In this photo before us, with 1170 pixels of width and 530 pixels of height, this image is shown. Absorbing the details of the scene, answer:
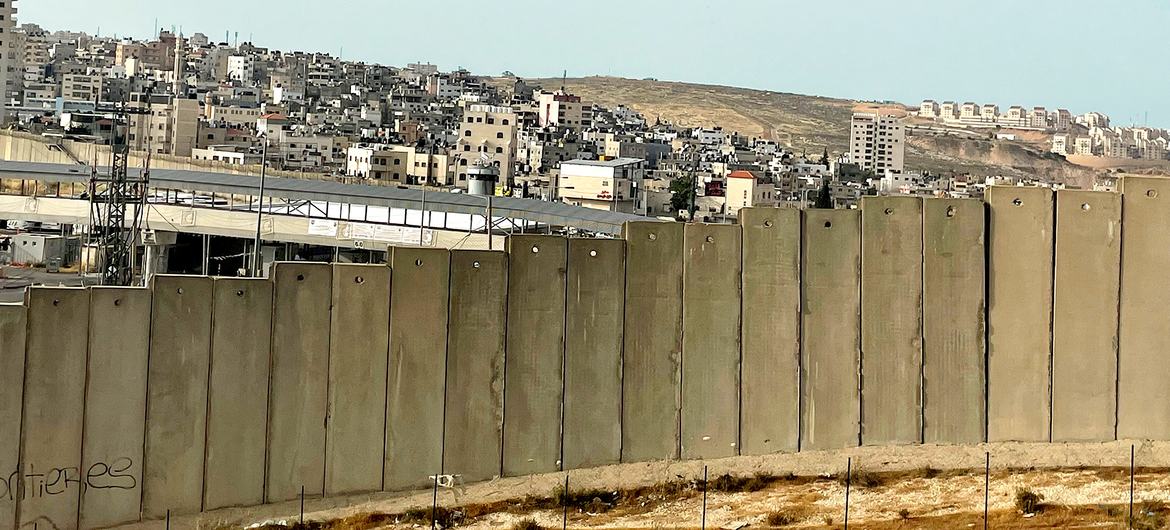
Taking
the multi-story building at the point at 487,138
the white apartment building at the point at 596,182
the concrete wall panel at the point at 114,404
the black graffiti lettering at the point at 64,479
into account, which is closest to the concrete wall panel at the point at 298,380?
the concrete wall panel at the point at 114,404

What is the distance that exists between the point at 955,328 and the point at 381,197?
72.5 feet

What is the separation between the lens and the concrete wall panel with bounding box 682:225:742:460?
755 inches

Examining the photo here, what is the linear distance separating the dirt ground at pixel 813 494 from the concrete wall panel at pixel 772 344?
295mm

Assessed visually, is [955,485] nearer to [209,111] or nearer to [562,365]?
[562,365]

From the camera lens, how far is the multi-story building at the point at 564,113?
129125 millimetres

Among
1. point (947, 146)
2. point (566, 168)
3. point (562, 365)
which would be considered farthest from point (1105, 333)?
point (947, 146)

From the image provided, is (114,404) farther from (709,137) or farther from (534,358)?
(709,137)

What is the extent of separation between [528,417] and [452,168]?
75.5m

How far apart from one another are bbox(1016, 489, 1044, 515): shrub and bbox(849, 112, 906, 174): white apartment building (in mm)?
140507

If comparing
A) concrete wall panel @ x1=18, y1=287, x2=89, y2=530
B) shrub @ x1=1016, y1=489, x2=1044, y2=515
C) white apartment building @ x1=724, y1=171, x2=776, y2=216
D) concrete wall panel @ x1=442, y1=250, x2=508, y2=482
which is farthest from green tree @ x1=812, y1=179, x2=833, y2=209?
concrete wall panel @ x1=18, y1=287, x2=89, y2=530

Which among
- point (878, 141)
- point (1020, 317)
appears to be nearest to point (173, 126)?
point (878, 141)

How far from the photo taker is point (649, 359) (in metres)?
19.2

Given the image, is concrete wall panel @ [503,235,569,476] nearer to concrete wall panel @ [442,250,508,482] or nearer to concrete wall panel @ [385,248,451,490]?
concrete wall panel @ [442,250,508,482]

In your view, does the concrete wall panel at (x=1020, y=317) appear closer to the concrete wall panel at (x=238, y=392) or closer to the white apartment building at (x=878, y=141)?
the concrete wall panel at (x=238, y=392)
